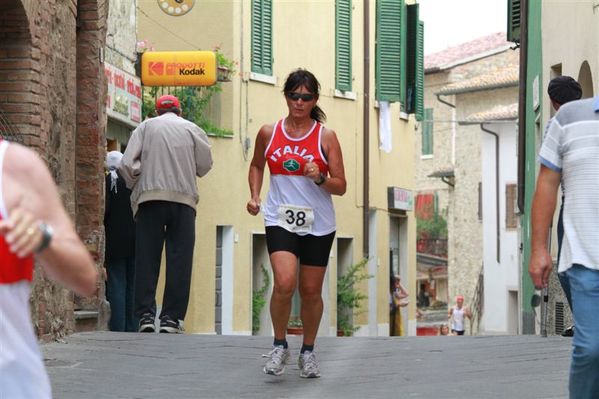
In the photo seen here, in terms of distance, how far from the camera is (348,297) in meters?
30.3

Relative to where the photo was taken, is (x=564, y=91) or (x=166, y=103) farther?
(x=166, y=103)

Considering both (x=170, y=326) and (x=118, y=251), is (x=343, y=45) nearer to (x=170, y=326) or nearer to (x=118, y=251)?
(x=118, y=251)

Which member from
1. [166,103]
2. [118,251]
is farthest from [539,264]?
[118,251]

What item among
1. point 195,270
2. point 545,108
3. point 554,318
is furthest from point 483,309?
point 554,318

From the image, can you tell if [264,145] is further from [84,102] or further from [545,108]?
[545,108]

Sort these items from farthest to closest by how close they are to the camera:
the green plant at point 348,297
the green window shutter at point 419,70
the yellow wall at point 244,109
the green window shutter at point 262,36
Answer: the green window shutter at point 419,70 → the green plant at point 348,297 → the green window shutter at point 262,36 → the yellow wall at point 244,109

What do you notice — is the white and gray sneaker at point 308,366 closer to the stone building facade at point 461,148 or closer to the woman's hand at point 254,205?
the woman's hand at point 254,205

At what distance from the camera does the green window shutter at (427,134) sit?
63.8 meters

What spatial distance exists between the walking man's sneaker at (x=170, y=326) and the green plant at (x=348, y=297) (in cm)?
1739

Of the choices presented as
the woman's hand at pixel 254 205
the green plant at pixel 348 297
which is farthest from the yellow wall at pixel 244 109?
the woman's hand at pixel 254 205

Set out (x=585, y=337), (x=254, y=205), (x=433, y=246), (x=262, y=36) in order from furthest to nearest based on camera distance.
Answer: (x=433, y=246)
(x=262, y=36)
(x=254, y=205)
(x=585, y=337)

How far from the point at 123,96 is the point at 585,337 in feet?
51.4

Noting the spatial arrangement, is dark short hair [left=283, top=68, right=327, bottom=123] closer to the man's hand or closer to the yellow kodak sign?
the man's hand

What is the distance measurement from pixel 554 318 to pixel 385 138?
17473mm
